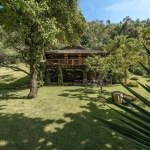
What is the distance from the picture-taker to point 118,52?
1437 centimetres

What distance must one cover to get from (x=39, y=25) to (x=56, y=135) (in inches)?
283

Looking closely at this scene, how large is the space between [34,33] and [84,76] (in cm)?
1099

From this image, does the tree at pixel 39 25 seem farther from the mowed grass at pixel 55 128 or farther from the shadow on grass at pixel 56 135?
the shadow on grass at pixel 56 135

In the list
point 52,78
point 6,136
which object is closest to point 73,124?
point 6,136

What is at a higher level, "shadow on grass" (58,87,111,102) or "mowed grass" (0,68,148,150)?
"shadow on grass" (58,87,111,102)

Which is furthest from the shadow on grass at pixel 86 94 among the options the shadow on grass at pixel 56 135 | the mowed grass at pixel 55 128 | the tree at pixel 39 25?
the shadow on grass at pixel 56 135

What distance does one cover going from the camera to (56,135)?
583cm

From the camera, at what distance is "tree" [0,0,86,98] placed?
26.7 feet

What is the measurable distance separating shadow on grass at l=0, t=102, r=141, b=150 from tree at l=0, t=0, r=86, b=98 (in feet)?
11.8

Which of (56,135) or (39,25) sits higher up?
(39,25)

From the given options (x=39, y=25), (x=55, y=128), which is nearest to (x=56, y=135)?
(x=55, y=128)

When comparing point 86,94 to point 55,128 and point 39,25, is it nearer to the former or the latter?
point 39,25

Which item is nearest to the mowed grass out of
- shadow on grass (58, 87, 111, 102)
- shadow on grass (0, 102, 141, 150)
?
shadow on grass (0, 102, 141, 150)

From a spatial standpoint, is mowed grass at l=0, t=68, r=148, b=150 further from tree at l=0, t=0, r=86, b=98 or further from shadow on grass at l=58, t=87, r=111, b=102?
tree at l=0, t=0, r=86, b=98
